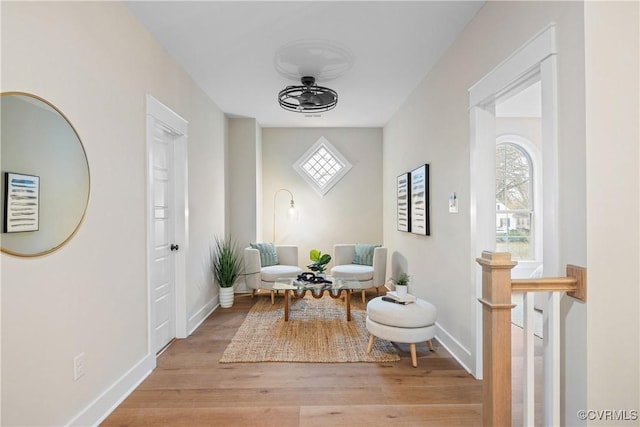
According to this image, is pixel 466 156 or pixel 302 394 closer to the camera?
pixel 302 394

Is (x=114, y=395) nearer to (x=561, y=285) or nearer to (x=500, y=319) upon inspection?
(x=500, y=319)

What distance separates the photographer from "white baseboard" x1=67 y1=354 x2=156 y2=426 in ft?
6.34

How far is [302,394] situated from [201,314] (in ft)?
6.53

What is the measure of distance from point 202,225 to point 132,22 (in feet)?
7.08

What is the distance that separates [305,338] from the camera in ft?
11.0

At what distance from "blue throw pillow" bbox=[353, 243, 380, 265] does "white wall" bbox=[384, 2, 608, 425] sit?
0.40 meters

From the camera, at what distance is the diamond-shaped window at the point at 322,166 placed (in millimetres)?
5957

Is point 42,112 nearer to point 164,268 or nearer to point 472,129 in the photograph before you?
point 164,268

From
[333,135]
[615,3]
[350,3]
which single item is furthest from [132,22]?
[333,135]

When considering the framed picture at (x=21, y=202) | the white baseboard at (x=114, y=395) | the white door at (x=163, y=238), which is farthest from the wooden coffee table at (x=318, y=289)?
the framed picture at (x=21, y=202)

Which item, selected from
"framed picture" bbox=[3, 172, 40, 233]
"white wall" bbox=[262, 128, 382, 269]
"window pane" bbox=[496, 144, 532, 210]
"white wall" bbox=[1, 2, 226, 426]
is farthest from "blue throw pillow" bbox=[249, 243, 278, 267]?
"window pane" bbox=[496, 144, 532, 210]

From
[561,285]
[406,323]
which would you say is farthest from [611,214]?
[406,323]

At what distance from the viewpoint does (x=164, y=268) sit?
3.24 meters

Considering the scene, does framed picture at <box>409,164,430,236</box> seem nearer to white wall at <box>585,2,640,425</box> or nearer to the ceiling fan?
the ceiling fan
